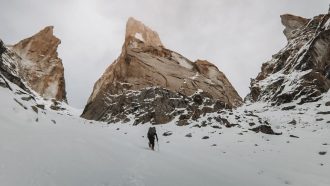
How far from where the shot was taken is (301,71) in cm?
4803

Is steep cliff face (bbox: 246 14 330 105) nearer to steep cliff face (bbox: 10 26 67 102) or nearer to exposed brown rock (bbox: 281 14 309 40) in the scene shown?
exposed brown rock (bbox: 281 14 309 40)

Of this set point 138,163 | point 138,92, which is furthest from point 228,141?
point 138,92

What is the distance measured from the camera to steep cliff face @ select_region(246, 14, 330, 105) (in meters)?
42.0

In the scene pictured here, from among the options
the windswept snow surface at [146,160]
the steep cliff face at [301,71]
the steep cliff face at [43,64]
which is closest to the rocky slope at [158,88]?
the steep cliff face at [301,71]

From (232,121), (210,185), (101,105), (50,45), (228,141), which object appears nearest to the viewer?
(210,185)

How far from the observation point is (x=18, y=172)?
7.66 metres

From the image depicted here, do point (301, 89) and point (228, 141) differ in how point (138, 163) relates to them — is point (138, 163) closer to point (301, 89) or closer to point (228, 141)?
point (228, 141)

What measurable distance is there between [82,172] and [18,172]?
1.91m

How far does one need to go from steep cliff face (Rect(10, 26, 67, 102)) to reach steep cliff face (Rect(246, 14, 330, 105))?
63.9m

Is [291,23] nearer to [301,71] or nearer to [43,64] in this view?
[301,71]

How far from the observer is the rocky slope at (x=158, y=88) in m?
49.9

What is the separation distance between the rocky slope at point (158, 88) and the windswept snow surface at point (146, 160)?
21.1 meters

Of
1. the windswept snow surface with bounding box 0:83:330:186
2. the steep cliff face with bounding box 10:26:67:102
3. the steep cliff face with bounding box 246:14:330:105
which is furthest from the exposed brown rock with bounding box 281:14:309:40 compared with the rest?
the steep cliff face with bounding box 10:26:67:102

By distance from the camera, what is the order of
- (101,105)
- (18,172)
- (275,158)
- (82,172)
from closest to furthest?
(18,172)
(82,172)
(275,158)
(101,105)
